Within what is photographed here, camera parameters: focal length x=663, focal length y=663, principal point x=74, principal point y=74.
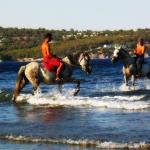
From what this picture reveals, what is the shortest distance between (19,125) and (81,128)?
230 centimetres

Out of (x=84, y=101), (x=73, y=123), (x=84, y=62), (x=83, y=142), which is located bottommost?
(x=84, y=101)

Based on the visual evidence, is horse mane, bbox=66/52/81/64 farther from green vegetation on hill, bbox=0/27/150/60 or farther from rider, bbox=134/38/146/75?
green vegetation on hill, bbox=0/27/150/60

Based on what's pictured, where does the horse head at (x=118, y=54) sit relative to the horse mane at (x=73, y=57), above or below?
below

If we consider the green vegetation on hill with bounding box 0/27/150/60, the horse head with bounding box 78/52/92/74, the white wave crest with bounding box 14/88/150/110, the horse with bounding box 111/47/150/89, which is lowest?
the green vegetation on hill with bounding box 0/27/150/60

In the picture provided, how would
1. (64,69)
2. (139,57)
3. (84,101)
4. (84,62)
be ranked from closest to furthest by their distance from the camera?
1. (84,101)
2. (64,69)
3. (84,62)
4. (139,57)

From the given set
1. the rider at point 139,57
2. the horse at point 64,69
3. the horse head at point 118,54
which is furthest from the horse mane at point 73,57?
the rider at point 139,57

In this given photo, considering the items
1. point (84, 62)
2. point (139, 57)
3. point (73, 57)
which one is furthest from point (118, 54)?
point (73, 57)

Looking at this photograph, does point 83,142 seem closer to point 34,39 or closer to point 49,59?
point 49,59

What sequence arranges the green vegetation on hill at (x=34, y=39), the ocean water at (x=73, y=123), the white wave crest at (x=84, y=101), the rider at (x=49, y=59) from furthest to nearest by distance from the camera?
1. the green vegetation on hill at (x=34, y=39)
2. the rider at (x=49, y=59)
3. the white wave crest at (x=84, y=101)
4. the ocean water at (x=73, y=123)

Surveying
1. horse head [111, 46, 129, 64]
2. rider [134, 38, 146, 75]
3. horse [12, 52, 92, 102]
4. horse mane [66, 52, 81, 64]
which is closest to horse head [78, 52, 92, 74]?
horse [12, 52, 92, 102]

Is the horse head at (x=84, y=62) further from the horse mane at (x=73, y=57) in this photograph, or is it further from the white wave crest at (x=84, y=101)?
the white wave crest at (x=84, y=101)

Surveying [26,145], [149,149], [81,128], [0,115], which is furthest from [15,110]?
[149,149]

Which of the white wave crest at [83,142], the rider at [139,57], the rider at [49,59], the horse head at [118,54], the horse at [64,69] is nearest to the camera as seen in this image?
the white wave crest at [83,142]

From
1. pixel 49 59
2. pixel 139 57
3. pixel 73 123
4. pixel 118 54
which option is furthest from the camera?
pixel 139 57
